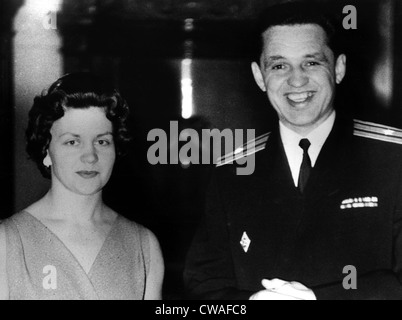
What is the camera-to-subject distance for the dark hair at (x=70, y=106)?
79.2 inches

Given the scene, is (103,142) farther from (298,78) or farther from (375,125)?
(375,125)

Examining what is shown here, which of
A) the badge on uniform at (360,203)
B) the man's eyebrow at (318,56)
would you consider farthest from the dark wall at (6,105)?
the badge on uniform at (360,203)

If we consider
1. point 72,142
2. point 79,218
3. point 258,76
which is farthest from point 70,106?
point 258,76

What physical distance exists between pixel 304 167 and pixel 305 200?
109mm

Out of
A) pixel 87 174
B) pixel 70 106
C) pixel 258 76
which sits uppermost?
pixel 258 76

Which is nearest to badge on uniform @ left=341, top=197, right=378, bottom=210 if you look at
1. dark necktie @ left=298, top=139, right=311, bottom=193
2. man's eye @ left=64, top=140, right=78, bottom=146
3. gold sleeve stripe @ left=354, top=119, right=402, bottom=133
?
dark necktie @ left=298, top=139, right=311, bottom=193

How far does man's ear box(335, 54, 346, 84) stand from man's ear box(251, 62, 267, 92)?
0.25 metres

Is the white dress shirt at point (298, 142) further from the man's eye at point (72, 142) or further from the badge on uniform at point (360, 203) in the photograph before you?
the man's eye at point (72, 142)

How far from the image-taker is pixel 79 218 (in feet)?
6.64

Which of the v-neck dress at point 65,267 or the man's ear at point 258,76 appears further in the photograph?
the man's ear at point 258,76

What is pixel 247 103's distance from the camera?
209 centimetres
